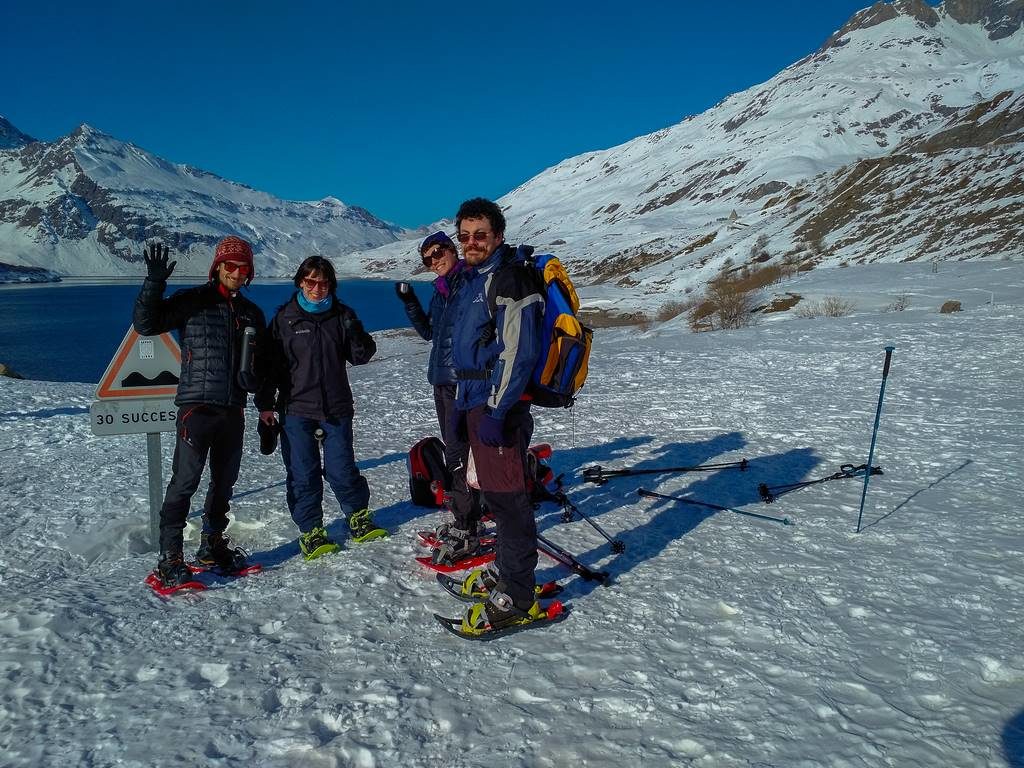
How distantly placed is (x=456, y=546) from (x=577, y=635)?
132cm

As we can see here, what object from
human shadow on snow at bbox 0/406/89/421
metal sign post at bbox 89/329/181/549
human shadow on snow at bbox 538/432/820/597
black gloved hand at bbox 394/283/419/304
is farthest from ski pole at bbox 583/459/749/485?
human shadow on snow at bbox 0/406/89/421

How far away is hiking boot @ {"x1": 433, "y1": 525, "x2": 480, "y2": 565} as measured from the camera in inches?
181

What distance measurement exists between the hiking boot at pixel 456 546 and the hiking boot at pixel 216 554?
54.7 inches

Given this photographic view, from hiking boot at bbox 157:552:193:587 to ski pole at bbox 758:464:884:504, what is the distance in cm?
477

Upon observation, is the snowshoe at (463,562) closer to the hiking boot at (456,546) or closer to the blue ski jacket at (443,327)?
the hiking boot at (456,546)

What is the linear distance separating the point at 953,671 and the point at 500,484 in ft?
8.34

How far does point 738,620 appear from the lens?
3807 mm

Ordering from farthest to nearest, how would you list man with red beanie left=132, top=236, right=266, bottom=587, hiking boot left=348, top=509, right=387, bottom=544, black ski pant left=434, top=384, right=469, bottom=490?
hiking boot left=348, top=509, right=387, bottom=544 < black ski pant left=434, top=384, right=469, bottom=490 < man with red beanie left=132, top=236, right=266, bottom=587

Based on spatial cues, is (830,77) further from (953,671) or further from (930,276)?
(953,671)

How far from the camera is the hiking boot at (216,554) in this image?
4.39 meters

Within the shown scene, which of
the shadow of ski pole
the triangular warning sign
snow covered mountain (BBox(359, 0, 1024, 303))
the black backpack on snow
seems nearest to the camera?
the triangular warning sign

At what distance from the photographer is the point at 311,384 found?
4.70 metres

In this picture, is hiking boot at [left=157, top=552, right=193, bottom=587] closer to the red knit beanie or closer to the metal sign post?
the metal sign post

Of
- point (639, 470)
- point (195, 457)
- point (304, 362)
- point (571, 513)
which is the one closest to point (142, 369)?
point (195, 457)
